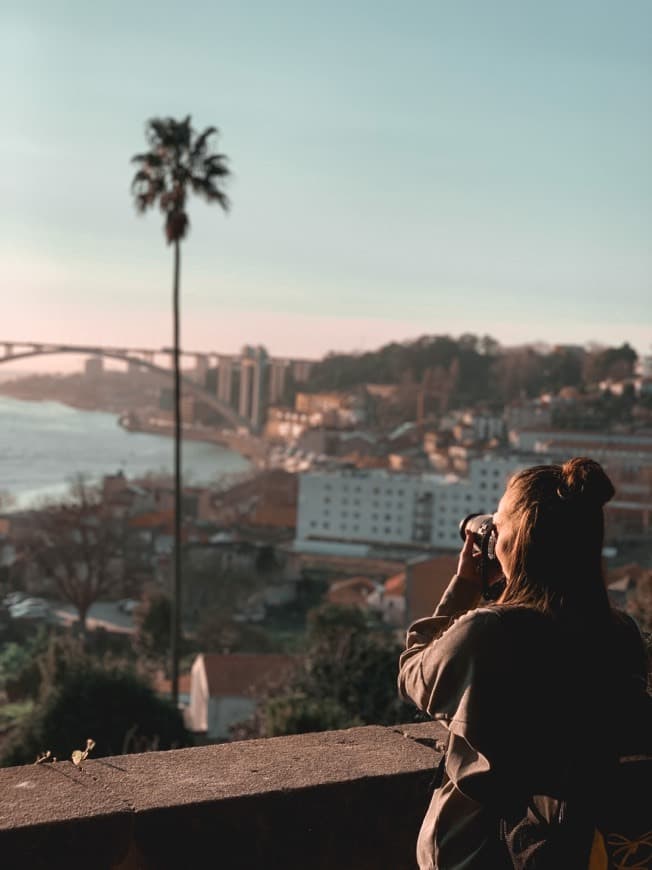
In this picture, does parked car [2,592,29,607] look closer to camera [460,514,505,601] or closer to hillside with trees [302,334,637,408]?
camera [460,514,505,601]

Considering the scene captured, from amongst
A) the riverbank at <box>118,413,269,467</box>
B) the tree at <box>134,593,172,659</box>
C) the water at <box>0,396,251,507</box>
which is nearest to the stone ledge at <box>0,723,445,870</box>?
the tree at <box>134,593,172,659</box>

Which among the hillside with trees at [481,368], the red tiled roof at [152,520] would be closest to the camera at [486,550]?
the red tiled roof at [152,520]

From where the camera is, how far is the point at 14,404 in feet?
272

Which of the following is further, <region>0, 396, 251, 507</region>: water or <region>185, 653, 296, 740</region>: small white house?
<region>0, 396, 251, 507</region>: water

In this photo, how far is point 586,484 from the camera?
28.6 inches

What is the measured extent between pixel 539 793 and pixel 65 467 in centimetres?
4903

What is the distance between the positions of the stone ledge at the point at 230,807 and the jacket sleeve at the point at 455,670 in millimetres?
265

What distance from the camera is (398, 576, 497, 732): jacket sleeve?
70 cm

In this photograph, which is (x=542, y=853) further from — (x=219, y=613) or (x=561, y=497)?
(x=219, y=613)

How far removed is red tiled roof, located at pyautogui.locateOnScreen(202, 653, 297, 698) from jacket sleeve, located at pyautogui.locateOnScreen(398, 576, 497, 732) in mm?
8837

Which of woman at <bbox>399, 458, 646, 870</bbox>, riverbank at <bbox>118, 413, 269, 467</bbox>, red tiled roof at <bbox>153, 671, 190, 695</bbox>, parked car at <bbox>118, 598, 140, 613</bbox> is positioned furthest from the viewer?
riverbank at <bbox>118, 413, 269, 467</bbox>

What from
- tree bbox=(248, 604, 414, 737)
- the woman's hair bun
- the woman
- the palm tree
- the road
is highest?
the palm tree

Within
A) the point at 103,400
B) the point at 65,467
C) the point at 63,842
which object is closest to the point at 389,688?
the point at 63,842

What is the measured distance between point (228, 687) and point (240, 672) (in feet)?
0.90
